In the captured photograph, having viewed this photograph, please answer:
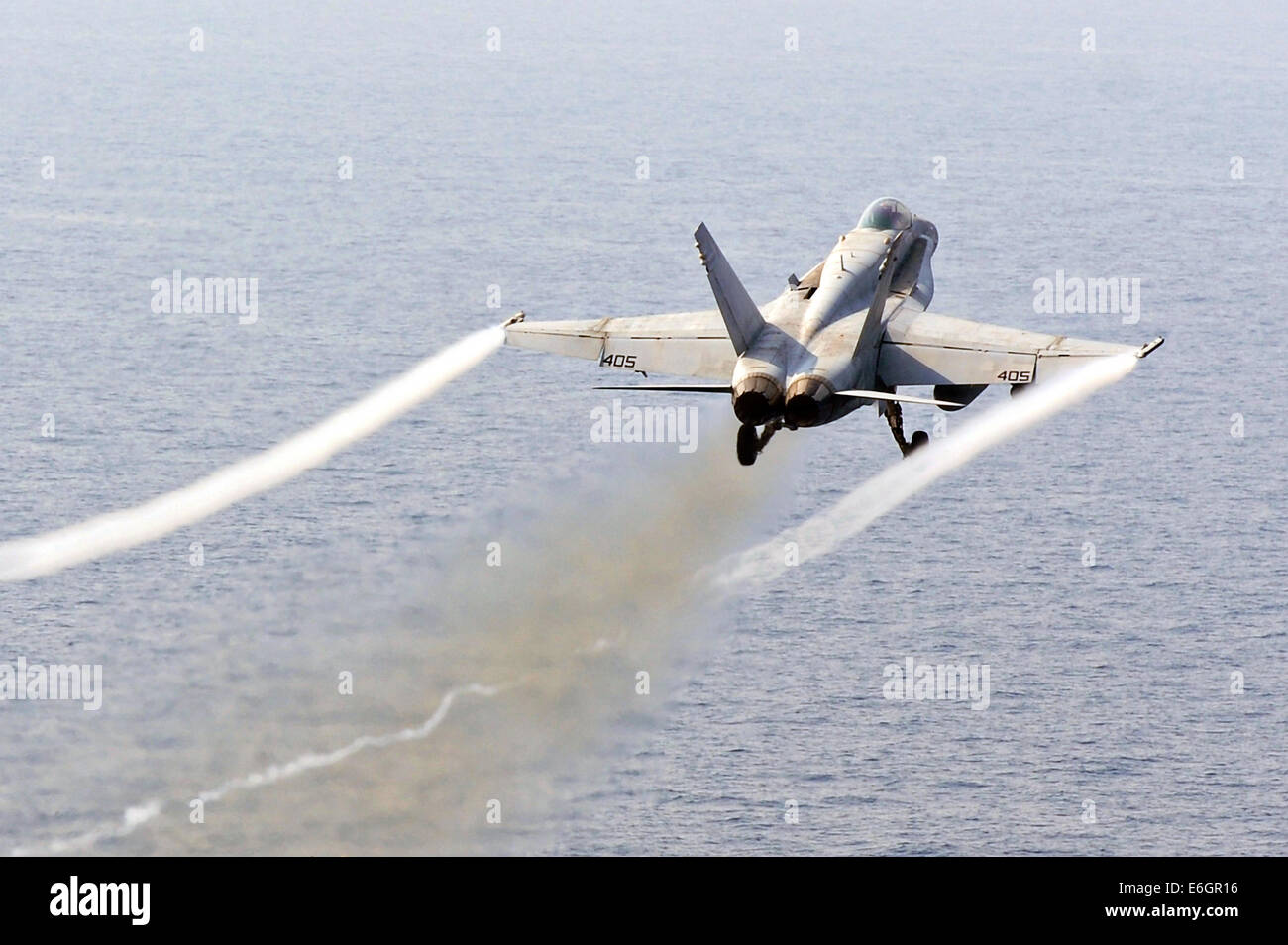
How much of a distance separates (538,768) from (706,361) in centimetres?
12558

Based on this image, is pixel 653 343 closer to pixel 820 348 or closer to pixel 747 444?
pixel 747 444

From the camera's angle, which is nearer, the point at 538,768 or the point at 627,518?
the point at 627,518

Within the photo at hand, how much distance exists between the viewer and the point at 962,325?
7406 centimetres

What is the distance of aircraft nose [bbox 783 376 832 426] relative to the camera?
67625mm

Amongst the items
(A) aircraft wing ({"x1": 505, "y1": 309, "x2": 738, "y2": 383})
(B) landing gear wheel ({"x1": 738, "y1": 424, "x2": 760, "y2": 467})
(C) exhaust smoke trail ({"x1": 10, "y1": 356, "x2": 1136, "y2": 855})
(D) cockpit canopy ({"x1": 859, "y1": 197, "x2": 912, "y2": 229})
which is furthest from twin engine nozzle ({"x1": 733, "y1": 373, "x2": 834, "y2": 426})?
(C) exhaust smoke trail ({"x1": 10, "y1": 356, "x2": 1136, "y2": 855})

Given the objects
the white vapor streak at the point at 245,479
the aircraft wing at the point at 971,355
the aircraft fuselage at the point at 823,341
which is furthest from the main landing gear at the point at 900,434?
the white vapor streak at the point at 245,479

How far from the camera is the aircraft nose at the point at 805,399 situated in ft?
222

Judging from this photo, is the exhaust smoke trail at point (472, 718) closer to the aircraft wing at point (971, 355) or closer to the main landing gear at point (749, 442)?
the aircraft wing at point (971, 355)

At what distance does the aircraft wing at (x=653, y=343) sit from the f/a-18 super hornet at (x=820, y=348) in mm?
36

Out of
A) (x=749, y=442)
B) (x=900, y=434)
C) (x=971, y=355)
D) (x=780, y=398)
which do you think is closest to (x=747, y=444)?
(x=749, y=442)

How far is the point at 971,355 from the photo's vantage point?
72500 mm

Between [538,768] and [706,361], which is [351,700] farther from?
[706,361]
